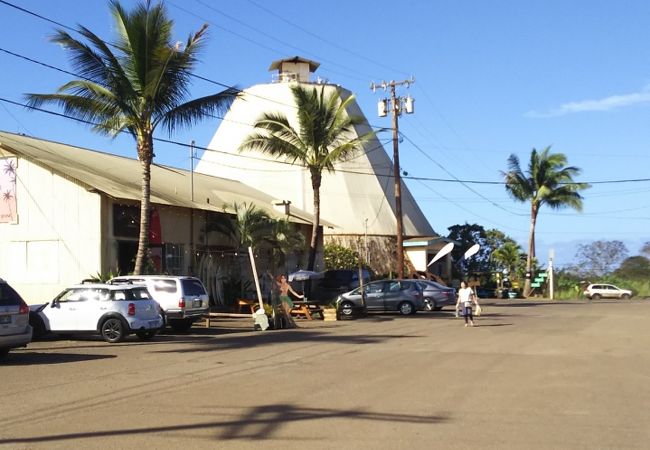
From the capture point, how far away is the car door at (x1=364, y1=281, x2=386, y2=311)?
30438 millimetres

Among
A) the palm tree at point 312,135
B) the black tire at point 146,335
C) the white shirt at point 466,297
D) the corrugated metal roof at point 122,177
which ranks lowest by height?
the black tire at point 146,335

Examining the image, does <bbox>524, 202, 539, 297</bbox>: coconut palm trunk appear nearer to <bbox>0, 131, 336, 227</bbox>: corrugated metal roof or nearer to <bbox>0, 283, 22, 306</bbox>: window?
<bbox>0, 131, 336, 227</bbox>: corrugated metal roof

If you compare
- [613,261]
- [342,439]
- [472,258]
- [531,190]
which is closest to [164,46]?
[342,439]

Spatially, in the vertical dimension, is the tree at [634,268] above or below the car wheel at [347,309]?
above

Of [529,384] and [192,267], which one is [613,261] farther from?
[529,384]

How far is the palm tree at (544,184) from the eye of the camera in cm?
5512

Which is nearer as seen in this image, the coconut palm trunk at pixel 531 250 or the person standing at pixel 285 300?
the person standing at pixel 285 300

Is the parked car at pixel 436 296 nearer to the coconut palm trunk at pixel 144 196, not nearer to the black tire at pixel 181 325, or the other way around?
the black tire at pixel 181 325

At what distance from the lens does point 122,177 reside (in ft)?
95.3

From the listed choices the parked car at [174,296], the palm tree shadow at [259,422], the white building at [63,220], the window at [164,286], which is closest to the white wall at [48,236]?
the white building at [63,220]

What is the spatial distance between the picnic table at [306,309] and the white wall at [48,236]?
733 centimetres

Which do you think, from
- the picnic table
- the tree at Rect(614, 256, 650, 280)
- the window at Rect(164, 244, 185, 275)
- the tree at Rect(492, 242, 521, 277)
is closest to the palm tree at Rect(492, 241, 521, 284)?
the tree at Rect(492, 242, 521, 277)

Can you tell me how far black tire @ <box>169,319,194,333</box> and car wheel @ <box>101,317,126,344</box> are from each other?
11.0 feet

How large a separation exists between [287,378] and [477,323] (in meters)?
14.6
